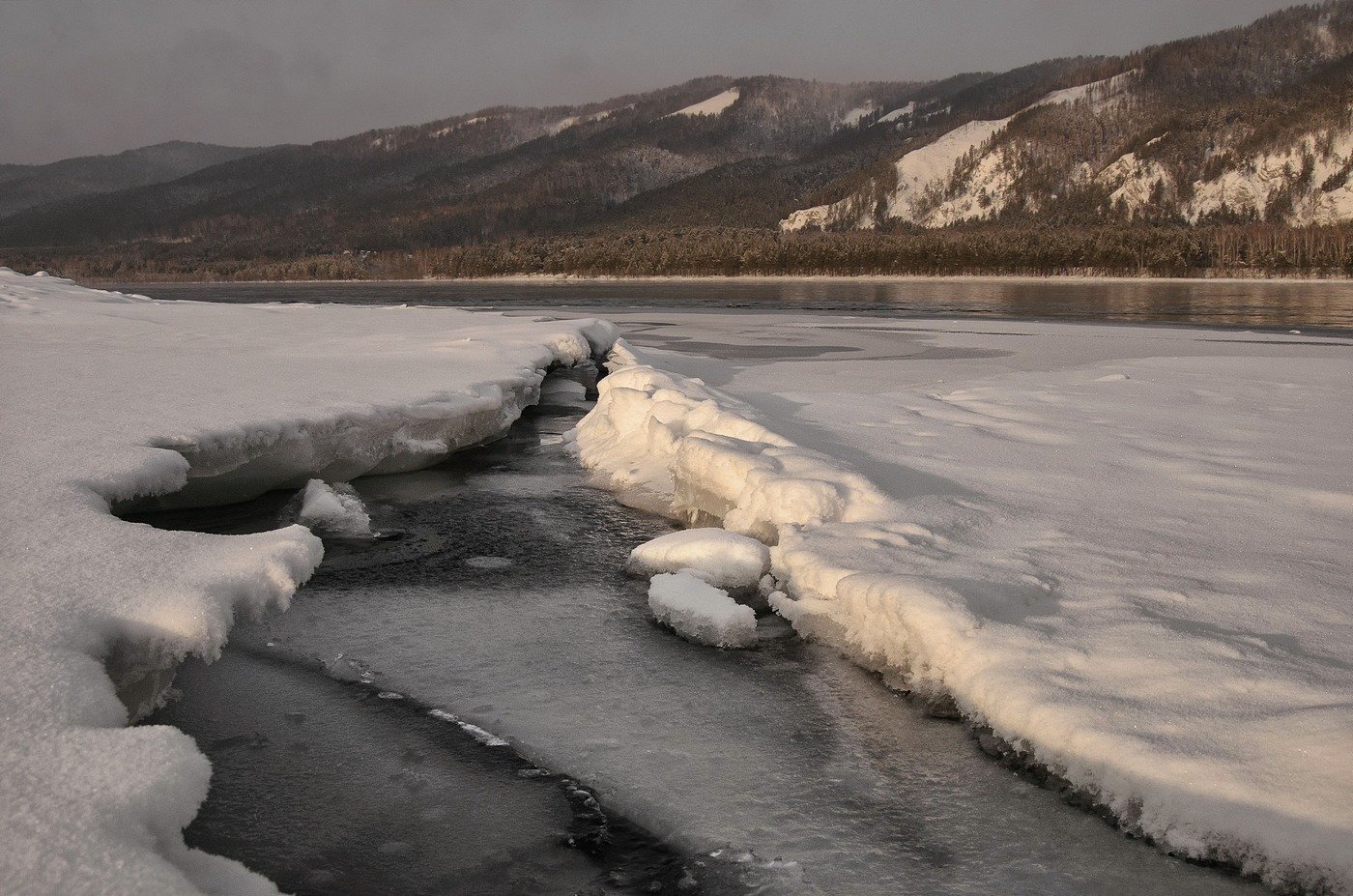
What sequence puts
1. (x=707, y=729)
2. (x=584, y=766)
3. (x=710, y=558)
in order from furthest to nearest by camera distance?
(x=710, y=558)
(x=707, y=729)
(x=584, y=766)

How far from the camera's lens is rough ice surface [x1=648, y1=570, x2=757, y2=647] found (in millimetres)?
6141

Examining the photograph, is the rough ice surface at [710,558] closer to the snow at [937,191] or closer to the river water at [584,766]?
the river water at [584,766]

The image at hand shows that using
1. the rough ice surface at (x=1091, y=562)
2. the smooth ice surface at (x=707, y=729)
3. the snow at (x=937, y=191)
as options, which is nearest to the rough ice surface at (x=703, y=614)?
the smooth ice surface at (x=707, y=729)

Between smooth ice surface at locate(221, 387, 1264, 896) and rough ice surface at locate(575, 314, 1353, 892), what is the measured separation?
0.28 m

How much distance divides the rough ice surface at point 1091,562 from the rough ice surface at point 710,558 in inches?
9.9

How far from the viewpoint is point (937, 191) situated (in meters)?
174

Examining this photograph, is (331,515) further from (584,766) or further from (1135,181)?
(1135,181)

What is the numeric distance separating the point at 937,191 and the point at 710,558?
180 metres

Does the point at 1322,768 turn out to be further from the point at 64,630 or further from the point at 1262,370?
the point at 1262,370

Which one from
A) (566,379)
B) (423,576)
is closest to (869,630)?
(423,576)

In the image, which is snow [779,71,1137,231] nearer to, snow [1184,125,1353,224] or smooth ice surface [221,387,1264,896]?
snow [1184,125,1353,224]

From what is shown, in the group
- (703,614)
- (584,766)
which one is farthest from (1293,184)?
(584,766)

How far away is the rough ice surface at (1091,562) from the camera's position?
3969mm

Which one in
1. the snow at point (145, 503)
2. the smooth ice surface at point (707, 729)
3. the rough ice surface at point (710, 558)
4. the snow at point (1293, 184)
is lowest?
the smooth ice surface at point (707, 729)
